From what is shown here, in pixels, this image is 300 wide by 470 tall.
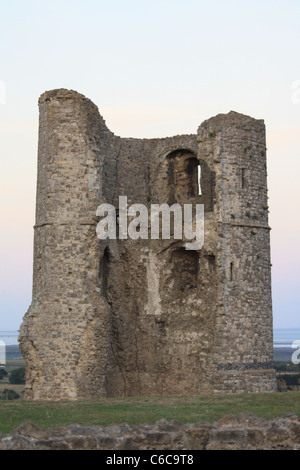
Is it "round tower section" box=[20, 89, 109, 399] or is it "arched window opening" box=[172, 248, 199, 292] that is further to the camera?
"arched window opening" box=[172, 248, 199, 292]

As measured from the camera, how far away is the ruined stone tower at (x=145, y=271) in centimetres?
2597

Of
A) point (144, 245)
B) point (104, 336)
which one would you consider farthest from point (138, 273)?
point (104, 336)

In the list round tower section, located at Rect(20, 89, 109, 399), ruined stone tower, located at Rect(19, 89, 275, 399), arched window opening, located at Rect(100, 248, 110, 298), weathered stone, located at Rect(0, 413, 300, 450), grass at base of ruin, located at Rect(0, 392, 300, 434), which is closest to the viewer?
weathered stone, located at Rect(0, 413, 300, 450)

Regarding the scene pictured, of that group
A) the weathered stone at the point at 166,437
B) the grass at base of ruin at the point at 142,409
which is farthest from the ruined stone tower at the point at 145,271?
the weathered stone at the point at 166,437

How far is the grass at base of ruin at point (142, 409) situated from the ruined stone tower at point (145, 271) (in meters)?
2.36

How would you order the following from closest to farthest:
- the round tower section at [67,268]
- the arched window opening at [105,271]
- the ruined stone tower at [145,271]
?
the round tower section at [67,268]
the ruined stone tower at [145,271]
the arched window opening at [105,271]

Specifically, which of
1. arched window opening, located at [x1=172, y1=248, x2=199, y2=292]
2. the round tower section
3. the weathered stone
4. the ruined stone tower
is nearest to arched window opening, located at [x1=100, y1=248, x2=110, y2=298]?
the ruined stone tower

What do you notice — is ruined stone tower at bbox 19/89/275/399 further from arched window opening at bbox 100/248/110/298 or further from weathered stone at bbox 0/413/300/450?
A: weathered stone at bbox 0/413/300/450

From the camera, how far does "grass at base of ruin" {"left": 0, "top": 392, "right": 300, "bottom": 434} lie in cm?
1919

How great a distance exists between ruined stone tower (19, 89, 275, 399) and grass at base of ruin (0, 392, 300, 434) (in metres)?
2.36

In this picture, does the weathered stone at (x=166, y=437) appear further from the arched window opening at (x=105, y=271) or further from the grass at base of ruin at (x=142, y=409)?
the arched window opening at (x=105, y=271)

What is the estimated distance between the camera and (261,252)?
92.1 ft

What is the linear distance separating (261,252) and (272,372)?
12.1 ft

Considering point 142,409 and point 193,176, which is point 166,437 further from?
point 193,176
